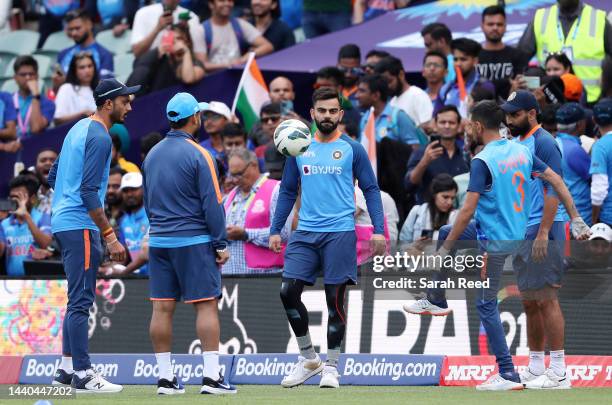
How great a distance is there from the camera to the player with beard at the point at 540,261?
11.9 m

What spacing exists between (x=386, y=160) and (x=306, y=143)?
14.9 feet

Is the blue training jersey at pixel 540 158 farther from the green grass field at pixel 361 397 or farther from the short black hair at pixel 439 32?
the short black hair at pixel 439 32

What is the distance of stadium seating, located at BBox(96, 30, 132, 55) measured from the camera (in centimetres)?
2255

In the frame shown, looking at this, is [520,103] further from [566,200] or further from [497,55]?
[497,55]

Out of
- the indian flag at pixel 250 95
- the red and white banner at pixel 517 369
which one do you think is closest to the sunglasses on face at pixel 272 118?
the indian flag at pixel 250 95

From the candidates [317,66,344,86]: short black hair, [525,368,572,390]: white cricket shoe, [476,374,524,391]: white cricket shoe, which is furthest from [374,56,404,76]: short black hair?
[476,374,524,391]: white cricket shoe

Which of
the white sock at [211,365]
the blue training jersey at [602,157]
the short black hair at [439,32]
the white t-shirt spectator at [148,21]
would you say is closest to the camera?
the white sock at [211,365]

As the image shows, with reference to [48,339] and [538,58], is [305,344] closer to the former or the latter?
[48,339]

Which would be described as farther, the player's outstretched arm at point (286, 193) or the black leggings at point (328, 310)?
the player's outstretched arm at point (286, 193)

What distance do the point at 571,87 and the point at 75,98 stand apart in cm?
717

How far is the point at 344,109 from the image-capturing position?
1694 centimetres

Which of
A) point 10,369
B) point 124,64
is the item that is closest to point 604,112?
point 10,369

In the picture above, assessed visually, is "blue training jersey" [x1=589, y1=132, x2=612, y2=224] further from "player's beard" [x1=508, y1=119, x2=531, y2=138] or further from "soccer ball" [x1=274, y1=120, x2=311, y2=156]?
"soccer ball" [x1=274, y1=120, x2=311, y2=156]

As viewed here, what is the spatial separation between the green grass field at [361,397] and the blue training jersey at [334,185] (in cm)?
138
